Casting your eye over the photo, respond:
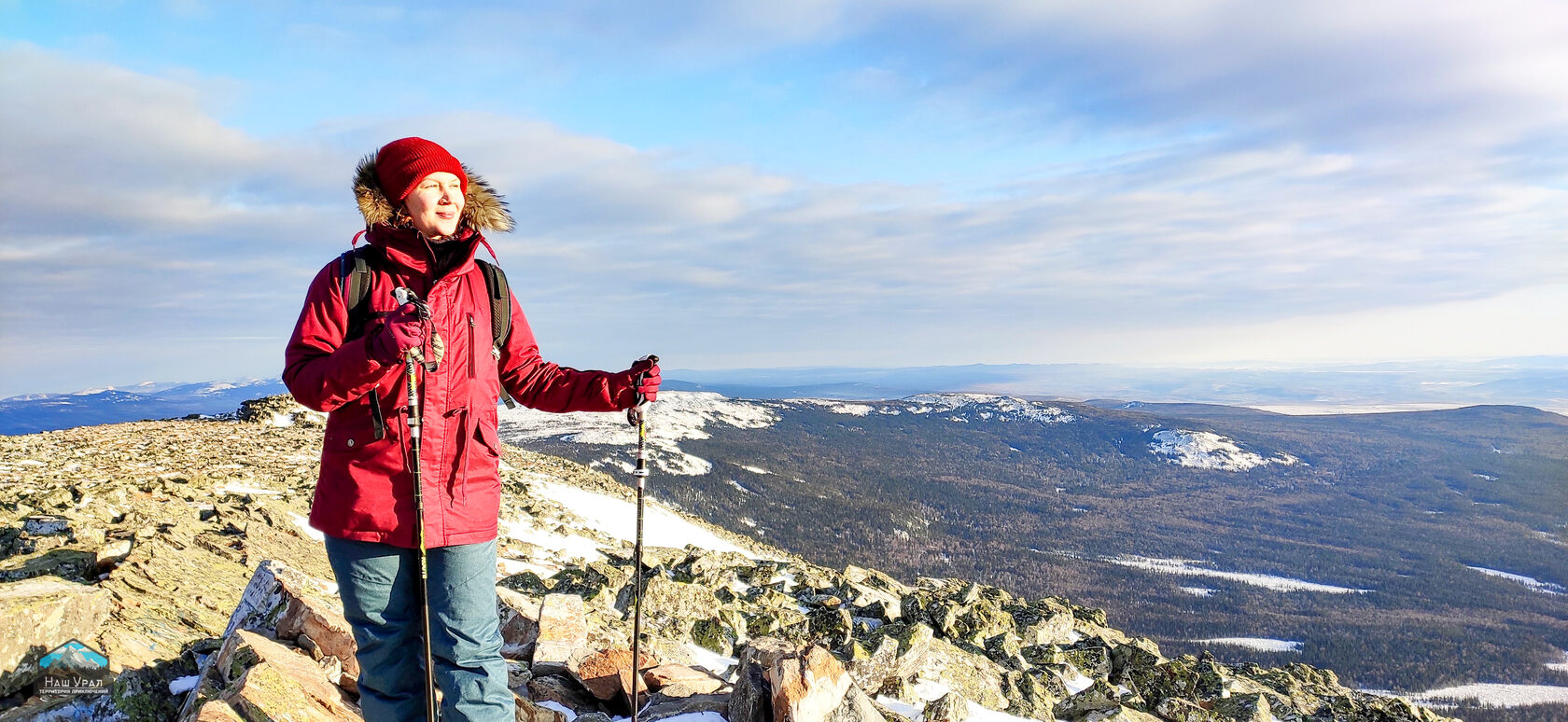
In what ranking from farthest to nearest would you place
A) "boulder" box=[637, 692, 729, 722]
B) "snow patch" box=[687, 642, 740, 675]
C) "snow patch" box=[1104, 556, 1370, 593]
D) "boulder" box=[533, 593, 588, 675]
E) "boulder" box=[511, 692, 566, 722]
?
"snow patch" box=[1104, 556, 1370, 593] → "snow patch" box=[687, 642, 740, 675] → "boulder" box=[533, 593, 588, 675] → "boulder" box=[637, 692, 729, 722] → "boulder" box=[511, 692, 566, 722]

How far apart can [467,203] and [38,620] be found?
5116mm

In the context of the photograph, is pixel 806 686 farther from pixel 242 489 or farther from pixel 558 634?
pixel 242 489

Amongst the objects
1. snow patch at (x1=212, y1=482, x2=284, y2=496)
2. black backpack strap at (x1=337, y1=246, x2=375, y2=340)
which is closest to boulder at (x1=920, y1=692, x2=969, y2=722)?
black backpack strap at (x1=337, y1=246, x2=375, y2=340)

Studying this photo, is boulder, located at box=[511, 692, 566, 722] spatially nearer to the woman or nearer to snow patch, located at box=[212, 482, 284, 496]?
the woman

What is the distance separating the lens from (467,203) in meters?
4.47

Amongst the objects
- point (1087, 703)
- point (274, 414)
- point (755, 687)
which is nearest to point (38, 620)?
point (755, 687)

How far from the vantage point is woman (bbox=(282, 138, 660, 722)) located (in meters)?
3.79

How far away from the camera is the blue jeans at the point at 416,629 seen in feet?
13.0

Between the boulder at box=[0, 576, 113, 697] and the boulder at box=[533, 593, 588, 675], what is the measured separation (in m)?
3.69

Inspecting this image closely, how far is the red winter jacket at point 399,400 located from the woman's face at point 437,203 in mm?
121

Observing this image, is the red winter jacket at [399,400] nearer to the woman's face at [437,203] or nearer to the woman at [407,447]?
the woman at [407,447]

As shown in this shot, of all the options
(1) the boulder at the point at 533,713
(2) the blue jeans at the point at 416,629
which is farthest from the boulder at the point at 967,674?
(2) the blue jeans at the point at 416,629

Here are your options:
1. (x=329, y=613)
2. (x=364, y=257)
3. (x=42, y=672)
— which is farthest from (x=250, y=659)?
(x=364, y=257)

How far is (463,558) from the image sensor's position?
4059 mm
